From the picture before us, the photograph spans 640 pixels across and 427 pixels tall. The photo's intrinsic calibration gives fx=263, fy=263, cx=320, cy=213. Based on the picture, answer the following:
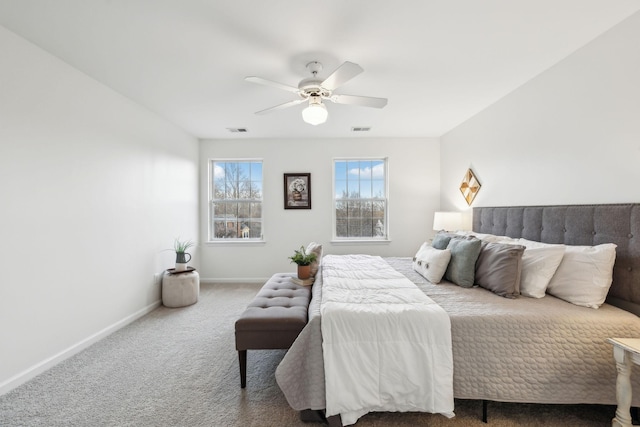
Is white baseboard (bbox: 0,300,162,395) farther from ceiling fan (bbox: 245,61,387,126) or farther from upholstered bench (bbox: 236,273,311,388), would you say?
ceiling fan (bbox: 245,61,387,126)

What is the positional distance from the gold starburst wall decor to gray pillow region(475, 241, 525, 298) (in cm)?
150

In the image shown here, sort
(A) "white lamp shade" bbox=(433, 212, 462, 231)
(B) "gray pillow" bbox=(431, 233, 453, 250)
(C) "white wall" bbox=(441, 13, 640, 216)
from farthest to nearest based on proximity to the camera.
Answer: (A) "white lamp shade" bbox=(433, 212, 462, 231) < (B) "gray pillow" bbox=(431, 233, 453, 250) < (C) "white wall" bbox=(441, 13, 640, 216)

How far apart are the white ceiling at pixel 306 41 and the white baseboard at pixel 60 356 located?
2.47 meters

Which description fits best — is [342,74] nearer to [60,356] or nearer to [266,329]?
[266,329]

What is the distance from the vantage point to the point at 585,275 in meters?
1.74

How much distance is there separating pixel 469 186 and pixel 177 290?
4.13 meters

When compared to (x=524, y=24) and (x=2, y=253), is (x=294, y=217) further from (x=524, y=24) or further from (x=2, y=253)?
(x=524, y=24)

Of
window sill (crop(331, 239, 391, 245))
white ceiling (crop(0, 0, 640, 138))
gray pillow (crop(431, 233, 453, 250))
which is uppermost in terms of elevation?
white ceiling (crop(0, 0, 640, 138))

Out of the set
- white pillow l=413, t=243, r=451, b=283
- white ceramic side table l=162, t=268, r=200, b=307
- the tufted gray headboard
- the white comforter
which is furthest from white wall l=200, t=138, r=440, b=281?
the white comforter

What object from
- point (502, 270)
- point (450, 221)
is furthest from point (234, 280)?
point (502, 270)

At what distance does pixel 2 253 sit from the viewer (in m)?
1.83

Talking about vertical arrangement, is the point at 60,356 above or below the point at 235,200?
below

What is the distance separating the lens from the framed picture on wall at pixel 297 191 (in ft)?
14.9

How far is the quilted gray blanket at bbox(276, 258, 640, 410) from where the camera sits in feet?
4.95
